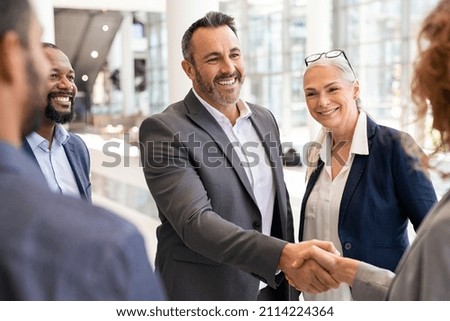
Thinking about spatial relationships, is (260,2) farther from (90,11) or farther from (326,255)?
(326,255)

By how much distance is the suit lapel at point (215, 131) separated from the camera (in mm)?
2506

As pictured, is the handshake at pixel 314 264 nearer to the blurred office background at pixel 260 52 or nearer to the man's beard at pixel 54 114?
the man's beard at pixel 54 114

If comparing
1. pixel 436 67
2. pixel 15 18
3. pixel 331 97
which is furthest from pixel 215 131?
pixel 15 18

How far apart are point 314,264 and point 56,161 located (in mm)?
1507

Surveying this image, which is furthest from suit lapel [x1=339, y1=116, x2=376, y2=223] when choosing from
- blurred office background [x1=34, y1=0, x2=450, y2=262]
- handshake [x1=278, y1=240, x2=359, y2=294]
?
blurred office background [x1=34, y1=0, x2=450, y2=262]

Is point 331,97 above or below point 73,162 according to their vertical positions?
above

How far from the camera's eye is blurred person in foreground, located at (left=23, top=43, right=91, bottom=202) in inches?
119

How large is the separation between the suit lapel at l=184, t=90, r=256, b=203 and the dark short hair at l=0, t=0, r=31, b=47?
1.72m

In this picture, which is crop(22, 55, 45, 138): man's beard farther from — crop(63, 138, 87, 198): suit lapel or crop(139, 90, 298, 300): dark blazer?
crop(63, 138, 87, 198): suit lapel

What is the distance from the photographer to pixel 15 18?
2.68ft

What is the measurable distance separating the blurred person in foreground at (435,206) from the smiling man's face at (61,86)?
7.97 ft

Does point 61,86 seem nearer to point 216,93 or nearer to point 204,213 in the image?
point 216,93

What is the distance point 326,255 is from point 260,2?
66.0 feet
